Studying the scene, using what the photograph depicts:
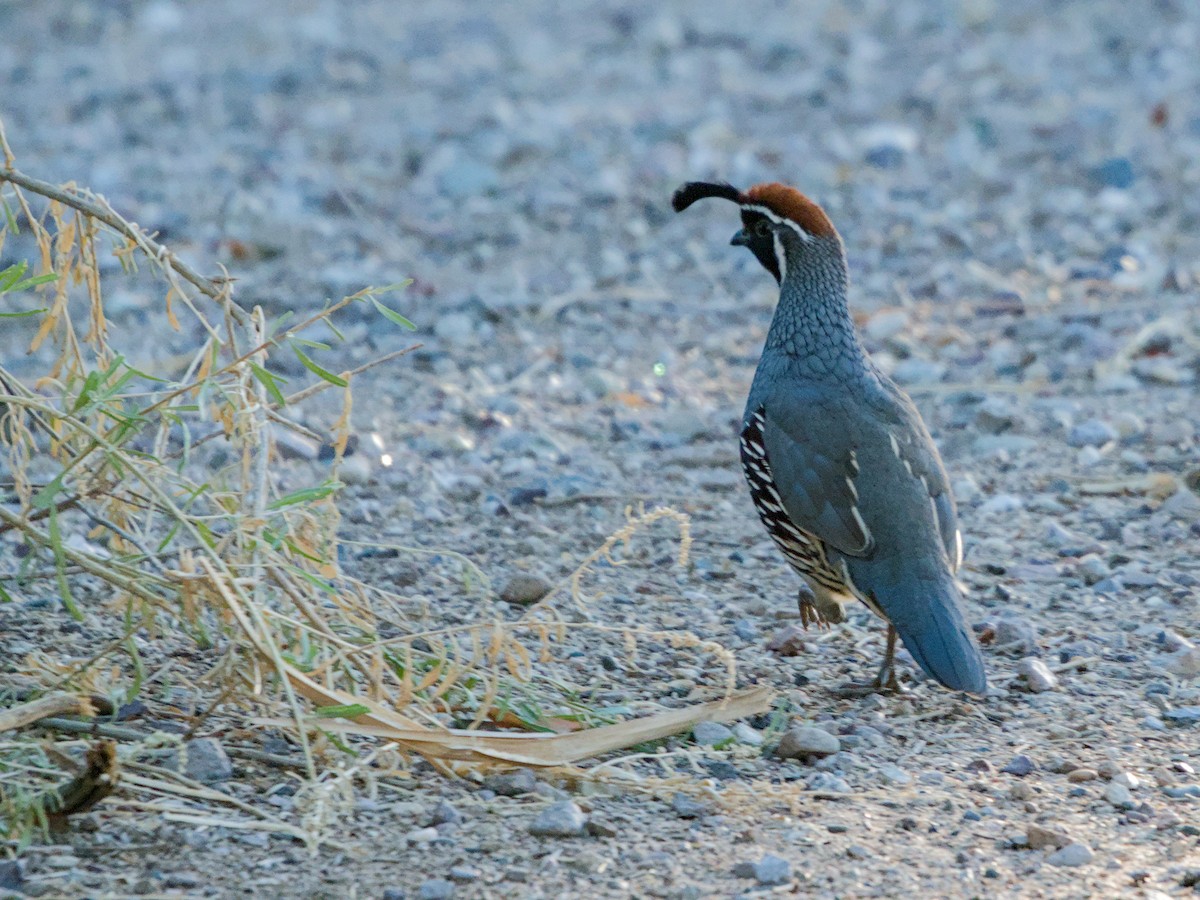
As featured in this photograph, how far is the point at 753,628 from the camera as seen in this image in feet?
13.0

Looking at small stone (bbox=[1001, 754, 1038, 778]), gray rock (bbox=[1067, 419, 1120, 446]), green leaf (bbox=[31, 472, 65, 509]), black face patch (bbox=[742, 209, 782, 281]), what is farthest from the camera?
gray rock (bbox=[1067, 419, 1120, 446])

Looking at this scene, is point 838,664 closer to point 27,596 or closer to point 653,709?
point 653,709

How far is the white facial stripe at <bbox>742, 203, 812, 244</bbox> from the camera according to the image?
14.0ft

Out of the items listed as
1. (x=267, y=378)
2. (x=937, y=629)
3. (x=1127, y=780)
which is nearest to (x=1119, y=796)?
(x=1127, y=780)

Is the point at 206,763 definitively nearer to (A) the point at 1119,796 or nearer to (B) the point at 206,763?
(B) the point at 206,763

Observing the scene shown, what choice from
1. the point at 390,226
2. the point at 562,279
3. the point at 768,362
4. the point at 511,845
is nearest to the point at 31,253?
the point at 390,226

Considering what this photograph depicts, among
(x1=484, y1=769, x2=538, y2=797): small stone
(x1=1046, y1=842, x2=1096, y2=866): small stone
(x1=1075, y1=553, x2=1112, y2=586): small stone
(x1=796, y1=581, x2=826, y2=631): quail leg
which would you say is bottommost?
(x1=1046, y1=842, x2=1096, y2=866): small stone

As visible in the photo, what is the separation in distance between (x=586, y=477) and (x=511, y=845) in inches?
86.8

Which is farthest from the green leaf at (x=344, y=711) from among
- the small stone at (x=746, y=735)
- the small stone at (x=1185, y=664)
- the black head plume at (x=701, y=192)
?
the black head plume at (x=701, y=192)

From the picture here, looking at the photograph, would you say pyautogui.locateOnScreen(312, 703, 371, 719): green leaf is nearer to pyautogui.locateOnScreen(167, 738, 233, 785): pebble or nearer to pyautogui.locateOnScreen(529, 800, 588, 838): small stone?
pyautogui.locateOnScreen(167, 738, 233, 785): pebble

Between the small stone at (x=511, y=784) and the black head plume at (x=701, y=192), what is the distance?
1948mm

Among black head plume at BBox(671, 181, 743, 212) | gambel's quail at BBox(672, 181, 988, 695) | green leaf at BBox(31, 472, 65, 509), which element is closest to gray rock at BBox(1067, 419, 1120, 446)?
gambel's quail at BBox(672, 181, 988, 695)

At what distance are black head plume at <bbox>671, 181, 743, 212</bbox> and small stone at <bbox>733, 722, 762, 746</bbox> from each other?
165 centimetres

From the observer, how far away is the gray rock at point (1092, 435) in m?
5.23
